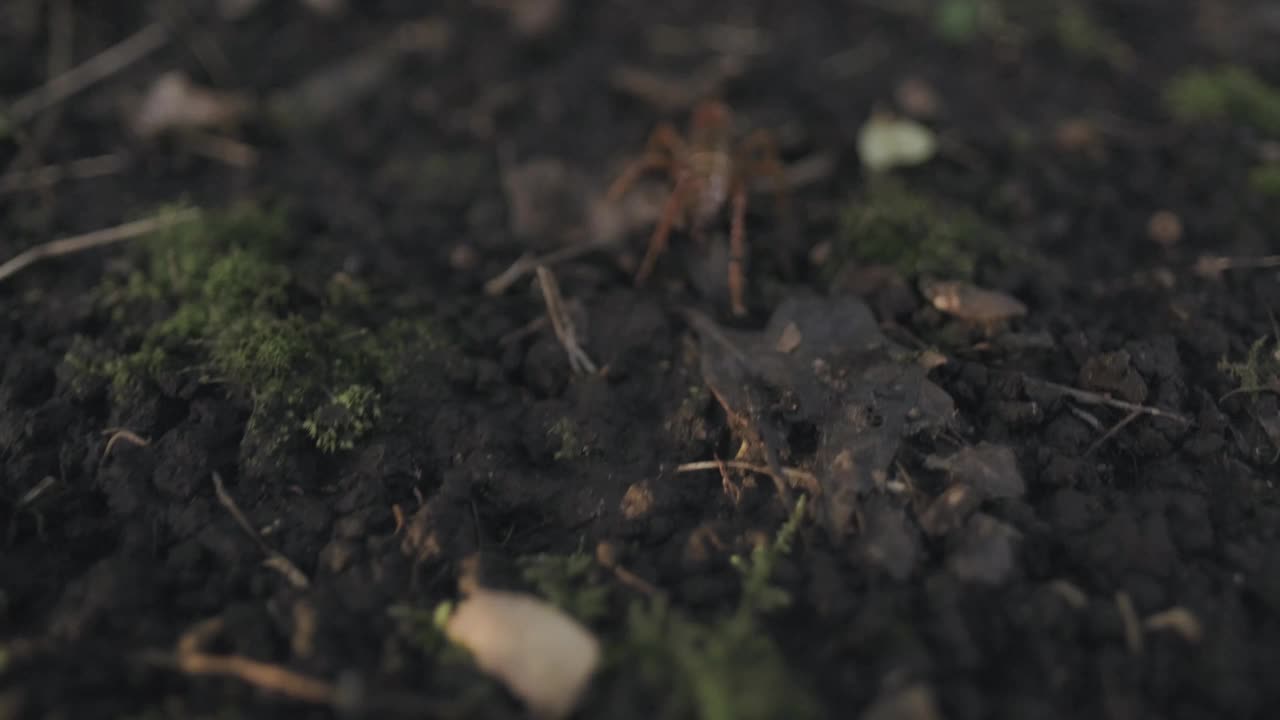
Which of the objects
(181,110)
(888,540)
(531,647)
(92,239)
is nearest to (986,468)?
(888,540)

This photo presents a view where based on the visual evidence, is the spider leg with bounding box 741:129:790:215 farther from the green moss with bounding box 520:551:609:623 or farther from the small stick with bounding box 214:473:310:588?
the small stick with bounding box 214:473:310:588

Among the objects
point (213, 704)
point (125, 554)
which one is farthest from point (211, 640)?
point (125, 554)

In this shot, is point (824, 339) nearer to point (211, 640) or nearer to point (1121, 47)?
point (211, 640)

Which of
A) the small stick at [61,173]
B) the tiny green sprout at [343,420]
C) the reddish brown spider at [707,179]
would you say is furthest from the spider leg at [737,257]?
the small stick at [61,173]

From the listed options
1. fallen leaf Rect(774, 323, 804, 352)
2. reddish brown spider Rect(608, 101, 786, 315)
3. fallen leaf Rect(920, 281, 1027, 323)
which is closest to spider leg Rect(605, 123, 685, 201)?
reddish brown spider Rect(608, 101, 786, 315)

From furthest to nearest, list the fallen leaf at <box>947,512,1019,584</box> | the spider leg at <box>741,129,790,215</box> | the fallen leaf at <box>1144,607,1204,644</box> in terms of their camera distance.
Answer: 1. the spider leg at <box>741,129,790,215</box>
2. the fallen leaf at <box>947,512,1019,584</box>
3. the fallen leaf at <box>1144,607,1204,644</box>

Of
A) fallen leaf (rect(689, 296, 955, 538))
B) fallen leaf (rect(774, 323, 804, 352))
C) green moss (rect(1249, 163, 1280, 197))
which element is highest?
fallen leaf (rect(774, 323, 804, 352))

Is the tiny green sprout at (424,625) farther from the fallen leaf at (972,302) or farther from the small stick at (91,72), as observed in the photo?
the small stick at (91,72)
